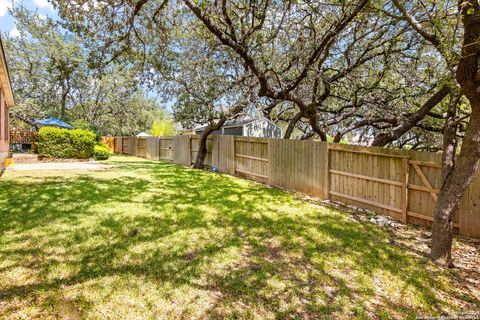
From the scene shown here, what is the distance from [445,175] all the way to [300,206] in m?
2.86

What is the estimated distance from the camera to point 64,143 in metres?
13.4

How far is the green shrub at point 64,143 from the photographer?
13.0 m

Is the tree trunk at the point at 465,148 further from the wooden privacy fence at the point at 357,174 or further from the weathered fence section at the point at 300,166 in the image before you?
the weathered fence section at the point at 300,166

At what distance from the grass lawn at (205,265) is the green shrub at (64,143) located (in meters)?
8.39

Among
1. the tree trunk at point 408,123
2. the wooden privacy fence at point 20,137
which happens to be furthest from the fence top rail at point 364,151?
the wooden privacy fence at point 20,137

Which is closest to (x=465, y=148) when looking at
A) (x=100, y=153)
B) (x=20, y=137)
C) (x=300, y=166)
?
(x=300, y=166)

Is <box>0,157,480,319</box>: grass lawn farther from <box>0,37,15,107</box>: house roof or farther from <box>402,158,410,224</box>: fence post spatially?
<box>0,37,15,107</box>: house roof

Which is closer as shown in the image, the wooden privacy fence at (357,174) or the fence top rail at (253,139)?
the wooden privacy fence at (357,174)

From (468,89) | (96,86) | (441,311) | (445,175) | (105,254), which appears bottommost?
(441,311)

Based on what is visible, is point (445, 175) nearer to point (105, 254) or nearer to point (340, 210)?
point (340, 210)

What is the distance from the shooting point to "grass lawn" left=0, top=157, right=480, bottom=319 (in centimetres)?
255

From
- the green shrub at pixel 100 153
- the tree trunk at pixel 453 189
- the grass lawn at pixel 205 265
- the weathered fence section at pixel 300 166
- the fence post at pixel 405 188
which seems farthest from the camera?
the green shrub at pixel 100 153

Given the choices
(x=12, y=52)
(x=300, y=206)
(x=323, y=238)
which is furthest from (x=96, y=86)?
(x=323, y=238)

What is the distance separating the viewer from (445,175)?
145 inches
